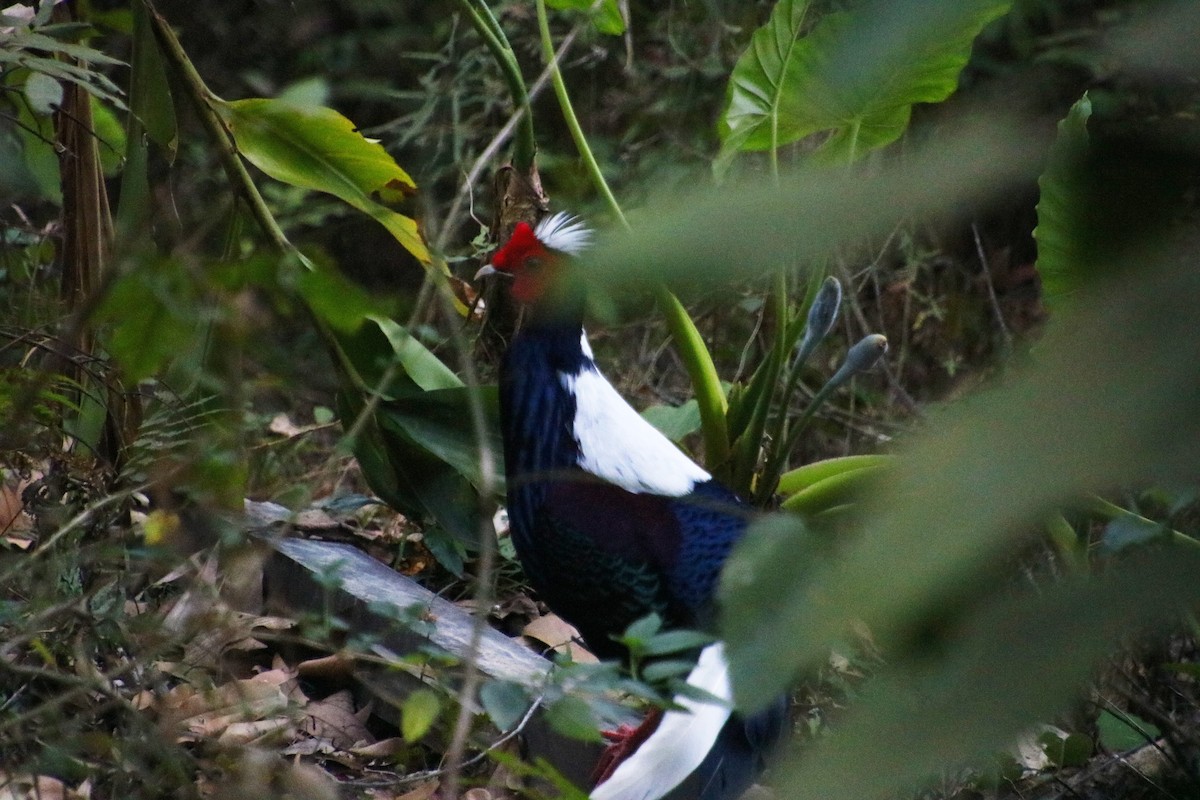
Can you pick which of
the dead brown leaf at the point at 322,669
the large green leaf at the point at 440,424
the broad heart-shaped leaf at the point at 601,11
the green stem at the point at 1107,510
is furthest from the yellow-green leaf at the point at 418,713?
the broad heart-shaped leaf at the point at 601,11

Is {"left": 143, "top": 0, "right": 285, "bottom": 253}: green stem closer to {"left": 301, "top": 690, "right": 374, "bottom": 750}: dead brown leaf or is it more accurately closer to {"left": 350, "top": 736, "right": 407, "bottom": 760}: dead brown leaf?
{"left": 301, "top": 690, "right": 374, "bottom": 750}: dead brown leaf

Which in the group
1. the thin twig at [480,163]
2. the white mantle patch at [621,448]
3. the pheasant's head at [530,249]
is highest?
the thin twig at [480,163]

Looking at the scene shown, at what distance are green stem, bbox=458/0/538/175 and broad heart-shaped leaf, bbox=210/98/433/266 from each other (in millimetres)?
312

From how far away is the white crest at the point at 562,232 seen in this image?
2758 mm

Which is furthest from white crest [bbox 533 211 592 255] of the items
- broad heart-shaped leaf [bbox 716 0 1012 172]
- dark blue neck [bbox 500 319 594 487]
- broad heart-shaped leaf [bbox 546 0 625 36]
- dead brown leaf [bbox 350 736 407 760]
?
dead brown leaf [bbox 350 736 407 760]

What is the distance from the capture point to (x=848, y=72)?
45 cm

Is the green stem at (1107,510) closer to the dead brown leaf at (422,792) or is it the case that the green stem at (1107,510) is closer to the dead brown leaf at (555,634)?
the dead brown leaf at (422,792)

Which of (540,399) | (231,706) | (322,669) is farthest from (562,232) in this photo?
(231,706)

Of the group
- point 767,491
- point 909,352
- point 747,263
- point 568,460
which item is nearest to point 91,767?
point 747,263

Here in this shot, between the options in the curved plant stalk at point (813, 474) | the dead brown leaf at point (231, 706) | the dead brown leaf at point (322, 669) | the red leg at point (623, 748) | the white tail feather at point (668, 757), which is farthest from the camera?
the curved plant stalk at point (813, 474)

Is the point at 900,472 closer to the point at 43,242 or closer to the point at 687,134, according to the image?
the point at 43,242

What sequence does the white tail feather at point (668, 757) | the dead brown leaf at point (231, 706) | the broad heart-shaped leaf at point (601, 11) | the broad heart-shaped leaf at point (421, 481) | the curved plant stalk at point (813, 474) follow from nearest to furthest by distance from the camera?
the dead brown leaf at point (231, 706) → the white tail feather at point (668, 757) → the broad heart-shaped leaf at point (421, 481) → the curved plant stalk at point (813, 474) → the broad heart-shaped leaf at point (601, 11)

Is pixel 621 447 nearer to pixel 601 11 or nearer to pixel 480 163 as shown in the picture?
pixel 480 163

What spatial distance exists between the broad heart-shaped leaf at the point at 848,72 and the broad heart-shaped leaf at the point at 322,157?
81 centimetres
